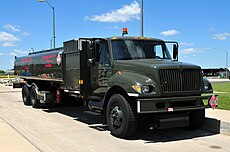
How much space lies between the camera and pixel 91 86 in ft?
31.0

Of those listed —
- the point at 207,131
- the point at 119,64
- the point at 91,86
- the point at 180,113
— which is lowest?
the point at 207,131

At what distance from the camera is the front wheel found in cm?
734

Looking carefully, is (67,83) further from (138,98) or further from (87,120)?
(138,98)

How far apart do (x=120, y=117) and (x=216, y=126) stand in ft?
8.77

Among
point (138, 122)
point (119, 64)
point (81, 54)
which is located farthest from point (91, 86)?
point (138, 122)

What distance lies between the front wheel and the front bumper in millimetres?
448

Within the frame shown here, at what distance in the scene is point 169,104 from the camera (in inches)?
287

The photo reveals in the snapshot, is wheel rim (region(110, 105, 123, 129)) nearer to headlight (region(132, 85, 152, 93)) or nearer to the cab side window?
headlight (region(132, 85, 152, 93))

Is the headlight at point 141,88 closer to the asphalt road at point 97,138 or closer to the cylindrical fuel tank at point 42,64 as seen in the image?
the asphalt road at point 97,138

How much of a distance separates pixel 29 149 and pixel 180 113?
3.55 m

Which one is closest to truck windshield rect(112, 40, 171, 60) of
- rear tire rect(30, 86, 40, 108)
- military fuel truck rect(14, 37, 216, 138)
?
military fuel truck rect(14, 37, 216, 138)

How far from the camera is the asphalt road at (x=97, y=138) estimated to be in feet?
22.1

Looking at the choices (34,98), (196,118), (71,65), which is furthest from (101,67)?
(34,98)

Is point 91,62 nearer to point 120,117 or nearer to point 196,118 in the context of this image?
point 120,117
